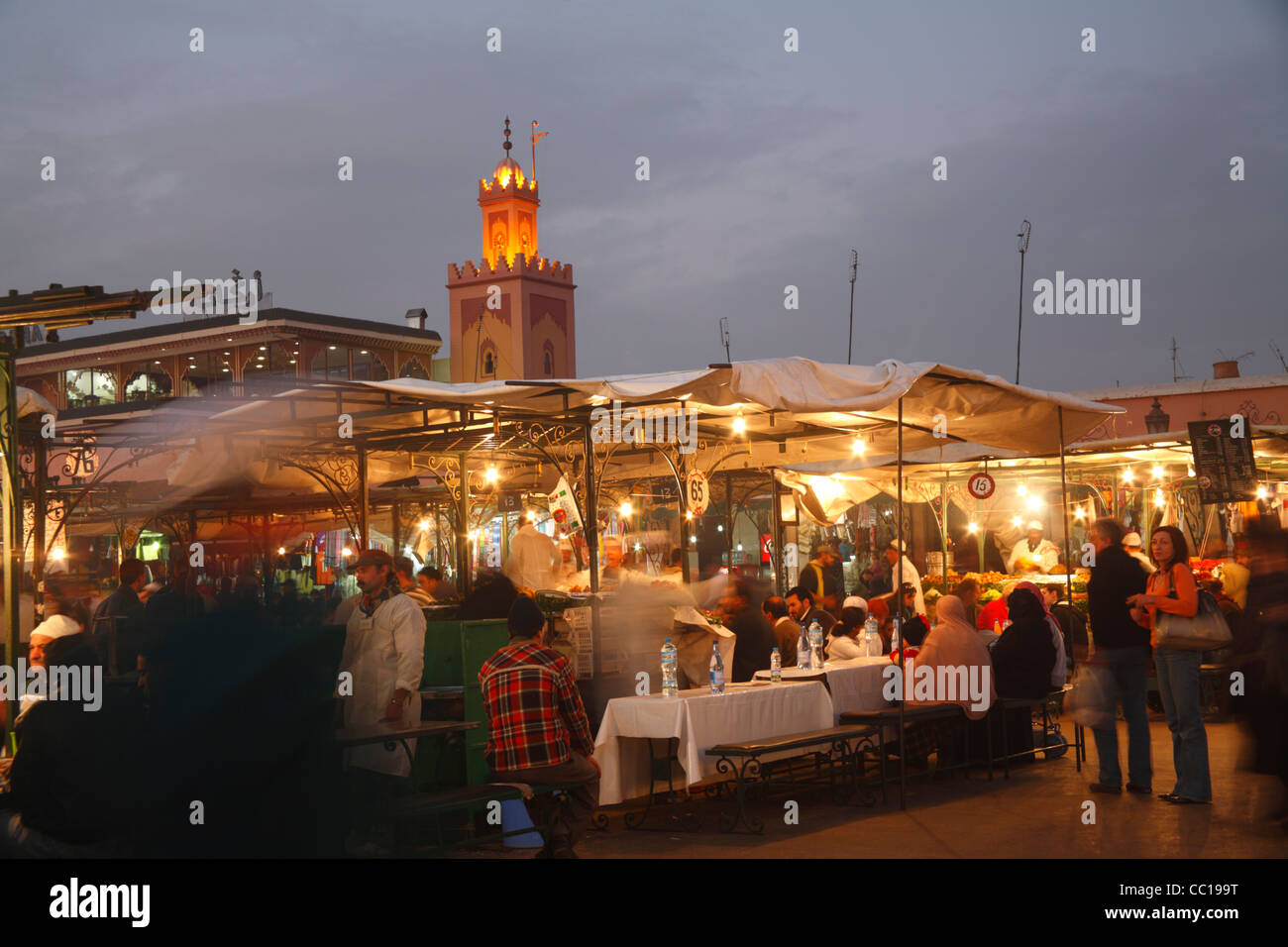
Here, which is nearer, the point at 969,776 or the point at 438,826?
the point at 438,826

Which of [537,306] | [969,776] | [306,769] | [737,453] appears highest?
[537,306]

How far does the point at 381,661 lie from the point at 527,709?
4.36 feet

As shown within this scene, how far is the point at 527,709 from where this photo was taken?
604 cm

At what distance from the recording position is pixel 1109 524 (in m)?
8.64

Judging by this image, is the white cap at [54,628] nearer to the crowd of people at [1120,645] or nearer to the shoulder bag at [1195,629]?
the crowd of people at [1120,645]

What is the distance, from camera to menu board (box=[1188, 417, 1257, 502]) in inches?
547

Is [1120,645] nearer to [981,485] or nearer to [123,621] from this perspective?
[981,485]

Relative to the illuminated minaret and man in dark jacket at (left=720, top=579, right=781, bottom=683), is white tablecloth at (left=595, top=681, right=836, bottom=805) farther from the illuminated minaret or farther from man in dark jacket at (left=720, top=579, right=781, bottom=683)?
the illuminated minaret

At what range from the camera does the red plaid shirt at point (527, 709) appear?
603 centimetres

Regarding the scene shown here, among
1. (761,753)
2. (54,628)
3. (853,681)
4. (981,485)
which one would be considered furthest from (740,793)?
(981,485)

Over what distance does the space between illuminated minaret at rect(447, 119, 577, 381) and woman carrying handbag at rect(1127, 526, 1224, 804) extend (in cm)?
4275
